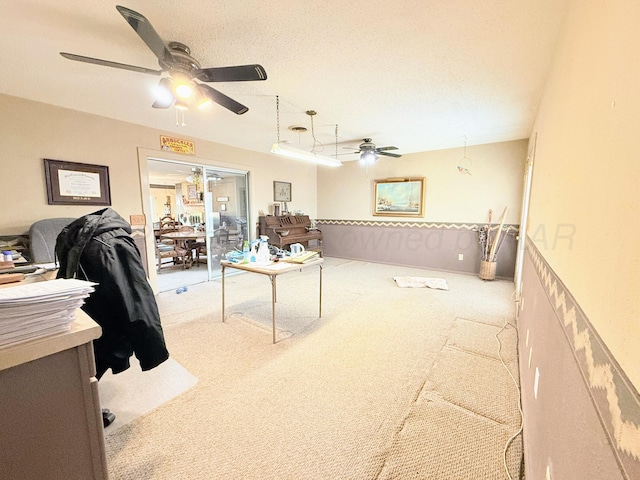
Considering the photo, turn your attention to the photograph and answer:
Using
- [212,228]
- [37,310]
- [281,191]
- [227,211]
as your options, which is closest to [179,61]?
[37,310]

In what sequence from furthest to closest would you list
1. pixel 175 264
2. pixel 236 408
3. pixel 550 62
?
pixel 175 264 < pixel 550 62 < pixel 236 408

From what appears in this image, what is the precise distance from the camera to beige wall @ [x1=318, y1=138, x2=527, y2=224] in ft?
14.6

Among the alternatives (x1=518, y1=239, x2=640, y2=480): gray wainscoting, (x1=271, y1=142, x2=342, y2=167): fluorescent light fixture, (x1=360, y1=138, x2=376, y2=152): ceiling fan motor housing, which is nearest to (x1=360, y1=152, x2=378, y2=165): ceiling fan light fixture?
(x1=360, y1=138, x2=376, y2=152): ceiling fan motor housing

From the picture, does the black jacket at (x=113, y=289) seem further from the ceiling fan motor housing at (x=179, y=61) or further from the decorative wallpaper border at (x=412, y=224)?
the decorative wallpaper border at (x=412, y=224)

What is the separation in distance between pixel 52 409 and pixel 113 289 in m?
0.54

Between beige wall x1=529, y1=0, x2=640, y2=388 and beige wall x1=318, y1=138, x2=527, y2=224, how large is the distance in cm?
388

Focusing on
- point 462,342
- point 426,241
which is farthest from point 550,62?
point 426,241

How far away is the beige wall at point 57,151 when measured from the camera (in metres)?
2.70

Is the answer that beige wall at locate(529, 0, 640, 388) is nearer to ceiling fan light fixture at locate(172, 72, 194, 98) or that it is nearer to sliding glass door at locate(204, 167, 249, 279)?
ceiling fan light fixture at locate(172, 72, 194, 98)

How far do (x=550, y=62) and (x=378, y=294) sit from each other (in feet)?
9.85

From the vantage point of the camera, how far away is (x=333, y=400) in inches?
67.6

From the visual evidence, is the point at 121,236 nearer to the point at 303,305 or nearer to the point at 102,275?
the point at 102,275

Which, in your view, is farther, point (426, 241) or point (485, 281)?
point (426, 241)

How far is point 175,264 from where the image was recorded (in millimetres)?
5957
